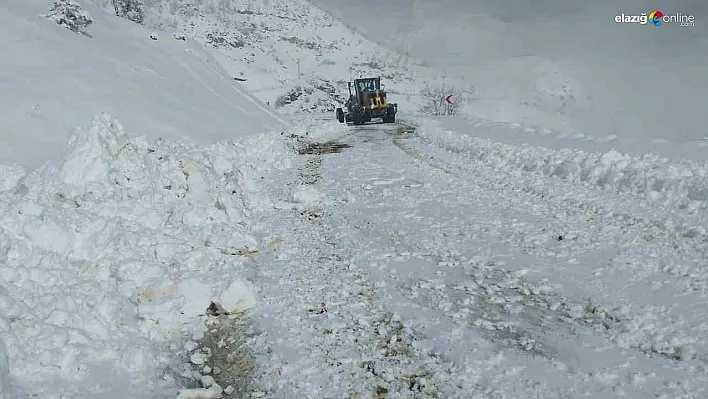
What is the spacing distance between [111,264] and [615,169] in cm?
1001

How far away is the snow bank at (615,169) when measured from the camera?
344 inches

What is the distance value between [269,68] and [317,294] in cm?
12017

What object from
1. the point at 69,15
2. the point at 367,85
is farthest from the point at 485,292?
the point at 367,85

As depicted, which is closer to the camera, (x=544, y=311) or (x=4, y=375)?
(x=4, y=375)

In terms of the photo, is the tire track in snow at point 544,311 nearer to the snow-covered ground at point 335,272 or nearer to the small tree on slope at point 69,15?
the snow-covered ground at point 335,272

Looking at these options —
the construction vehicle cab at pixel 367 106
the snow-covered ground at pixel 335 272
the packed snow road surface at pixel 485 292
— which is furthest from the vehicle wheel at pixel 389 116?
the packed snow road surface at pixel 485 292

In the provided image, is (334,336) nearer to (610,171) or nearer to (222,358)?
(222,358)

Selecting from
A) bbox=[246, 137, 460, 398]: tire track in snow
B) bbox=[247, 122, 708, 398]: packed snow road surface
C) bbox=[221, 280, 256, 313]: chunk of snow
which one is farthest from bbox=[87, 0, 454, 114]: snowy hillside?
bbox=[221, 280, 256, 313]: chunk of snow

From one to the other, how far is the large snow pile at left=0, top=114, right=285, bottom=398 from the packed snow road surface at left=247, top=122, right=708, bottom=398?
2.43ft

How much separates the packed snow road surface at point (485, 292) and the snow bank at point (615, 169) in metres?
0.08

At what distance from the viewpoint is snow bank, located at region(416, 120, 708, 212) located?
344 inches

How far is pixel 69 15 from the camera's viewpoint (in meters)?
20.1

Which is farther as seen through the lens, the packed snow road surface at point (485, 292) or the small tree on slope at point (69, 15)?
the small tree on slope at point (69, 15)

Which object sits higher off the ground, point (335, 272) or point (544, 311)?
point (335, 272)
